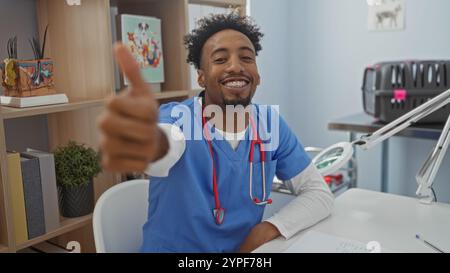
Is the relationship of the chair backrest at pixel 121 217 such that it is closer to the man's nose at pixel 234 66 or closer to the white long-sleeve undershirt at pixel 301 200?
the white long-sleeve undershirt at pixel 301 200

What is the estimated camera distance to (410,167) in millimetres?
2391

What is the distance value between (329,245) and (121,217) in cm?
53

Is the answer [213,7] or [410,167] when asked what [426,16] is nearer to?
[410,167]

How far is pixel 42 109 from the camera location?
1.10 metres

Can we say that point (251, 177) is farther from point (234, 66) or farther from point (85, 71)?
point (85, 71)

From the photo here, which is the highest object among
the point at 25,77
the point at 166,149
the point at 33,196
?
the point at 25,77

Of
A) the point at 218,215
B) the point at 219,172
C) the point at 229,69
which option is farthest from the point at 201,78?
the point at 218,215

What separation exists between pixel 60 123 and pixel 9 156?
384mm

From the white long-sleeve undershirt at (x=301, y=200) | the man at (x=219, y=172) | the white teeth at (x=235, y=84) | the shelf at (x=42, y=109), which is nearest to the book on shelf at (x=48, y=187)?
the shelf at (x=42, y=109)

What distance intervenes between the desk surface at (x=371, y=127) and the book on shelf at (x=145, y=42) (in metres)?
0.91

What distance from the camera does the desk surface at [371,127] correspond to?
1.67 m

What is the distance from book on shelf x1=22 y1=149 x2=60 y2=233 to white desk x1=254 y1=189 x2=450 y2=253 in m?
0.62

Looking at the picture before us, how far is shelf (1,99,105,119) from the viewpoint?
3.44ft
